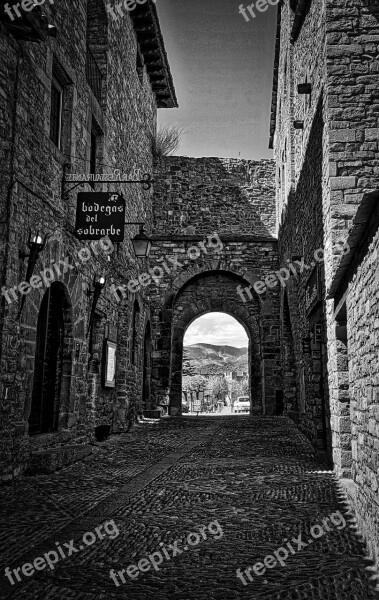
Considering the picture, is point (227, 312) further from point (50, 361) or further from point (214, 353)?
point (214, 353)

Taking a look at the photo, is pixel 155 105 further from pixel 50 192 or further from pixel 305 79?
pixel 50 192

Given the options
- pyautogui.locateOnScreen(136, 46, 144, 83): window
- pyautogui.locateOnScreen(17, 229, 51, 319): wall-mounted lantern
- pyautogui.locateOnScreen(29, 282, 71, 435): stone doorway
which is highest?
pyautogui.locateOnScreen(136, 46, 144, 83): window

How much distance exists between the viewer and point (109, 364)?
10.2m

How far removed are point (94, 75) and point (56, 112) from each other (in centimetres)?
254

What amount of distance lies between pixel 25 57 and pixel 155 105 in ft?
38.9

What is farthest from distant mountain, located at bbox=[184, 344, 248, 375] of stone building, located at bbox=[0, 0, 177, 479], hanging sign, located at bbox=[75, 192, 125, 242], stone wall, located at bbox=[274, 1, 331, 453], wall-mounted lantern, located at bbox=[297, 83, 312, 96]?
hanging sign, located at bbox=[75, 192, 125, 242]

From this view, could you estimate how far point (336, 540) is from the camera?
12.0ft

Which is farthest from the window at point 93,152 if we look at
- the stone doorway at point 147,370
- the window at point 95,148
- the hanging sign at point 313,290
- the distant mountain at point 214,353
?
the distant mountain at point 214,353

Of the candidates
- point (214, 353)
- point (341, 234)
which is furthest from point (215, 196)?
point (214, 353)

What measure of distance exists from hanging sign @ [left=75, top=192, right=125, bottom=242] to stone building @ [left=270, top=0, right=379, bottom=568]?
2.82 m

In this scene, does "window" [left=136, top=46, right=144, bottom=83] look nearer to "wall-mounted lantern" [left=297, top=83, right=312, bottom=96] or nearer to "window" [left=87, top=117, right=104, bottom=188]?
"window" [left=87, top=117, right=104, bottom=188]

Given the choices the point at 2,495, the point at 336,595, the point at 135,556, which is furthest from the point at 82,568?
the point at 2,495

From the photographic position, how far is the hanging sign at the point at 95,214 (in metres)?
7.71

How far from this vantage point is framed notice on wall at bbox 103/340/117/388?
10008mm
